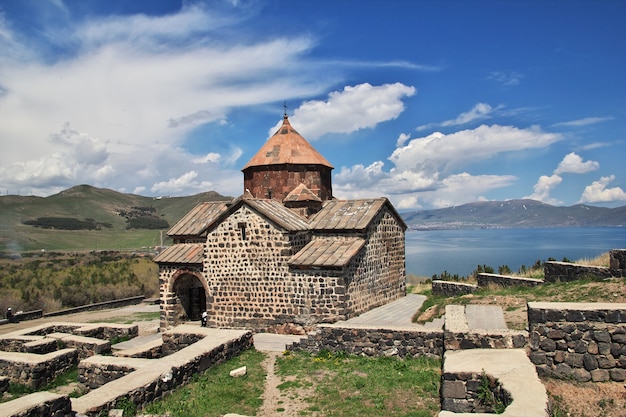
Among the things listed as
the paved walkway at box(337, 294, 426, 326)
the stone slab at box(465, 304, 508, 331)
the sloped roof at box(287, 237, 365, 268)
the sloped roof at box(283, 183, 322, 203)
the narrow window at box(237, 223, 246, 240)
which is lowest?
the paved walkway at box(337, 294, 426, 326)

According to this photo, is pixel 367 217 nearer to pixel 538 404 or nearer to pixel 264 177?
pixel 264 177

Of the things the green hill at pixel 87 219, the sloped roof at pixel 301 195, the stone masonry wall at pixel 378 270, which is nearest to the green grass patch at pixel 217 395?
the stone masonry wall at pixel 378 270

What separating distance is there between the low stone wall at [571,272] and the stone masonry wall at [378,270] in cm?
491

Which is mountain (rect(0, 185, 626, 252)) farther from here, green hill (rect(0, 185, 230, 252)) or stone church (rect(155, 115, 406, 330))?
stone church (rect(155, 115, 406, 330))

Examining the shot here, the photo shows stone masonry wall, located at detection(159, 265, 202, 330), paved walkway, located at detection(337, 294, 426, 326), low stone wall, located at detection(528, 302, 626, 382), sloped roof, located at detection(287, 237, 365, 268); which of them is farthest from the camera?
stone masonry wall, located at detection(159, 265, 202, 330)

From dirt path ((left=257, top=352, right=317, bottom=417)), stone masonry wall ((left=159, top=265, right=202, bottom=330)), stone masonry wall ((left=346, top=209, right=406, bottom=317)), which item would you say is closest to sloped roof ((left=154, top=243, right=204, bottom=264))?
stone masonry wall ((left=159, top=265, right=202, bottom=330))

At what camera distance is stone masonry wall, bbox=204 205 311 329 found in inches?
532

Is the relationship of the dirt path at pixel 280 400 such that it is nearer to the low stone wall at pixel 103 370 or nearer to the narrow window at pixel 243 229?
the low stone wall at pixel 103 370

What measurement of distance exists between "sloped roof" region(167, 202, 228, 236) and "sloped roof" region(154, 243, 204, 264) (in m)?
0.52

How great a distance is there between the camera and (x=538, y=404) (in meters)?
5.58

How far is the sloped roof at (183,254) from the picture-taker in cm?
1539

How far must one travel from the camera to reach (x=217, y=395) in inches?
326

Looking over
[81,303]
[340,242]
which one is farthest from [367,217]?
[81,303]

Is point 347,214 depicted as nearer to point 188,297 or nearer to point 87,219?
point 188,297
